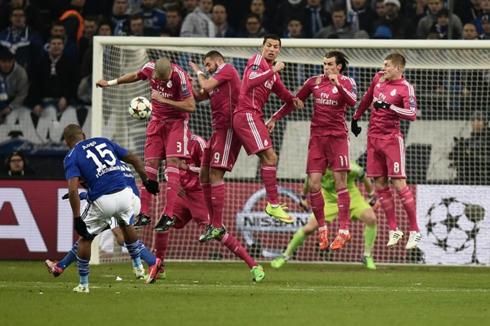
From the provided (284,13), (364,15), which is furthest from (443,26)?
(284,13)

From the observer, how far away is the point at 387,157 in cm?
1359

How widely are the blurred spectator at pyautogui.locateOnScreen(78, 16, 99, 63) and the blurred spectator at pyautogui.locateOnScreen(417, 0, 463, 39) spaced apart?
20.7ft

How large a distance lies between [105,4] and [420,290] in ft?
36.4

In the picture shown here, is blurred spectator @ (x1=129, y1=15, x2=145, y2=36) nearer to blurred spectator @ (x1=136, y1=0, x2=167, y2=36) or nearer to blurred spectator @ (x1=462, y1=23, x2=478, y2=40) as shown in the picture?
blurred spectator @ (x1=136, y1=0, x2=167, y2=36)

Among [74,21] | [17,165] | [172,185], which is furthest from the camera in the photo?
[74,21]

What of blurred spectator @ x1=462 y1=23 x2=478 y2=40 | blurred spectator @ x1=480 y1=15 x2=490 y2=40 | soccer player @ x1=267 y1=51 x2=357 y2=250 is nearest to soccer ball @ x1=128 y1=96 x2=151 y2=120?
soccer player @ x1=267 y1=51 x2=357 y2=250

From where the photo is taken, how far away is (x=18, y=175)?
16.6 metres

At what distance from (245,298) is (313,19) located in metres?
9.97

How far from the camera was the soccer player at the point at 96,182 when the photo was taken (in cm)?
1046

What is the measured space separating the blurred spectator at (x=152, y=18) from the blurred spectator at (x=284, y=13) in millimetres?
2218

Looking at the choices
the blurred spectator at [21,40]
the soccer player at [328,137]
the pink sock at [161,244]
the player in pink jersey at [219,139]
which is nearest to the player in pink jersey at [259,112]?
the player in pink jersey at [219,139]

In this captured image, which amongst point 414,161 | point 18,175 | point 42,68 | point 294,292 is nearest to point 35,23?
point 42,68

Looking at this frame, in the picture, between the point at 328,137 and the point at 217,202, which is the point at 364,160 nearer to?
the point at 328,137

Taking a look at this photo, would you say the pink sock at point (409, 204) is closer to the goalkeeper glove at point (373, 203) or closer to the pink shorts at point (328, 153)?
the pink shorts at point (328, 153)
